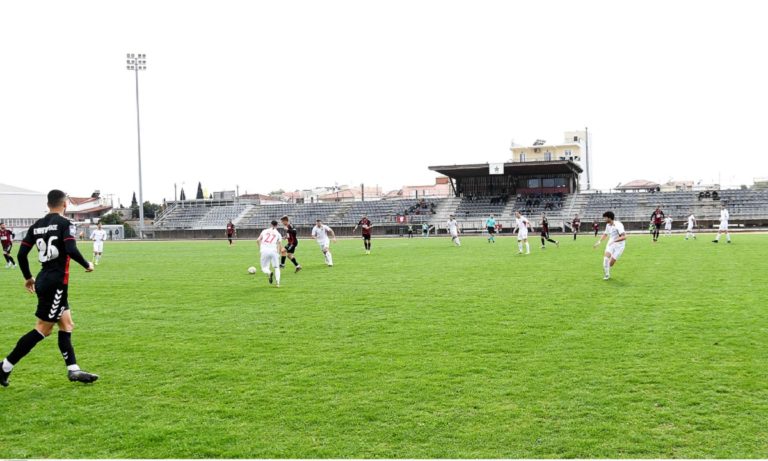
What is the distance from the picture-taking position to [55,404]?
6.18 meters

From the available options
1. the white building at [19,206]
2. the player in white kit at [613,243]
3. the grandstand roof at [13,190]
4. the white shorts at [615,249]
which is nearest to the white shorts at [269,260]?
the player in white kit at [613,243]

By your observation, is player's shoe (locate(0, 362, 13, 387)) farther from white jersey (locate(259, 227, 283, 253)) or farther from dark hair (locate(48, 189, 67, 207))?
white jersey (locate(259, 227, 283, 253))

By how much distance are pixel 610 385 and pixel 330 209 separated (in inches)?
2771

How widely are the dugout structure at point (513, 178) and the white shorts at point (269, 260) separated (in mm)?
52200

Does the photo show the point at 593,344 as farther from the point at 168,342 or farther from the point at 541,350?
the point at 168,342

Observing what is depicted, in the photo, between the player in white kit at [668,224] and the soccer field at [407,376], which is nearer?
the soccer field at [407,376]

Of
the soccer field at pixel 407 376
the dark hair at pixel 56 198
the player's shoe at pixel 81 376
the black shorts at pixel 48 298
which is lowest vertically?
the soccer field at pixel 407 376

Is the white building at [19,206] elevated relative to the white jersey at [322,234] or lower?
elevated

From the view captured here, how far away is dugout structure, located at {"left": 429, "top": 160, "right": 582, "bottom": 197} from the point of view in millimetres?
67125

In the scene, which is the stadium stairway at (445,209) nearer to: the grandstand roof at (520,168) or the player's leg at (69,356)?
the grandstand roof at (520,168)

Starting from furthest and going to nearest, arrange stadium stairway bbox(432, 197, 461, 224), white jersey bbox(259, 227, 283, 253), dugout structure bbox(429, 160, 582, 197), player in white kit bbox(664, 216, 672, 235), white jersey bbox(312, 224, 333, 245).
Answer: stadium stairway bbox(432, 197, 461, 224) < dugout structure bbox(429, 160, 582, 197) < player in white kit bbox(664, 216, 672, 235) < white jersey bbox(312, 224, 333, 245) < white jersey bbox(259, 227, 283, 253)

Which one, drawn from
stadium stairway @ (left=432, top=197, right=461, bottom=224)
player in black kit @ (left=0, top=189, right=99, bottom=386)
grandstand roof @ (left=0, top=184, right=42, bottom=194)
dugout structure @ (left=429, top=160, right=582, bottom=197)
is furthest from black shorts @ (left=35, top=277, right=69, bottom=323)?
grandstand roof @ (left=0, top=184, right=42, bottom=194)

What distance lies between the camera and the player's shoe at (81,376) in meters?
6.89

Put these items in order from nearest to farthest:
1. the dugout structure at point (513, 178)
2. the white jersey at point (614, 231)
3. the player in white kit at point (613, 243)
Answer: the player in white kit at point (613, 243), the white jersey at point (614, 231), the dugout structure at point (513, 178)
